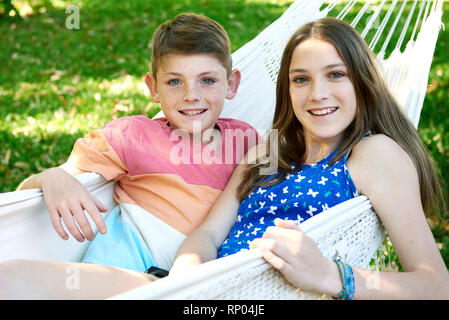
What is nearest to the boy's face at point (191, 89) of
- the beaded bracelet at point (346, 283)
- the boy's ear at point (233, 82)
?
the boy's ear at point (233, 82)

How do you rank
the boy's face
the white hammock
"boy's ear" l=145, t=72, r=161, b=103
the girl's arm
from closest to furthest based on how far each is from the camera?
the white hammock < the girl's arm < the boy's face < "boy's ear" l=145, t=72, r=161, b=103

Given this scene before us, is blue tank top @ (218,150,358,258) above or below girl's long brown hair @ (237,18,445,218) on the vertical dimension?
→ below

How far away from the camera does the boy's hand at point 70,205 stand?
149 cm

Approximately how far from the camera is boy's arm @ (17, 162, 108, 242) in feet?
4.89

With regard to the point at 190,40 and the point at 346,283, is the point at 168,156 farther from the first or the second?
the point at 346,283

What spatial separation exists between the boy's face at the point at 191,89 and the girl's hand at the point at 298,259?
653mm

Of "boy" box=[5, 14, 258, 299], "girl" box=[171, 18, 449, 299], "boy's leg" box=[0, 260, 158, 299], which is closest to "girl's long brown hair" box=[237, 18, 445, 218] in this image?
"girl" box=[171, 18, 449, 299]

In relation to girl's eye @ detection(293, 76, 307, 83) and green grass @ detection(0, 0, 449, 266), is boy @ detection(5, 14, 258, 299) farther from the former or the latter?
green grass @ detection(0, 0, 449, 266)

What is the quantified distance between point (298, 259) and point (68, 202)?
25.5 inches

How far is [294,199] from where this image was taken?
1.60 m

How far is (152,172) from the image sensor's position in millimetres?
1769

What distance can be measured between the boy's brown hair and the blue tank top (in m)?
0.46
